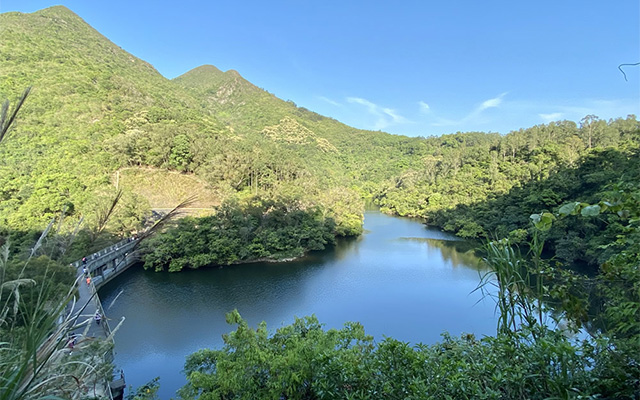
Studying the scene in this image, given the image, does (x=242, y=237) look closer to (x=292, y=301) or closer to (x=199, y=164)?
(x=292, y=301)

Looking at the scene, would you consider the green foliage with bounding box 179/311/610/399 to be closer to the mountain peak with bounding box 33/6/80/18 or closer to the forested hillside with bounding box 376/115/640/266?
the forested hillside with bounding box 376/115/640/266

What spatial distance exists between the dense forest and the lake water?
2.17m

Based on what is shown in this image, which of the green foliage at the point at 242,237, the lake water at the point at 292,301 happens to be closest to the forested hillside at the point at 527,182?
the lake water at the point at 292,301

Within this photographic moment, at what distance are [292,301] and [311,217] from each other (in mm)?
10132

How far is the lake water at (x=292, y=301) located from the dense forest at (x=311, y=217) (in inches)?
85.3

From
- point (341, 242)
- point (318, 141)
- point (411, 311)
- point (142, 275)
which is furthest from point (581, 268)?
point (318, 141)

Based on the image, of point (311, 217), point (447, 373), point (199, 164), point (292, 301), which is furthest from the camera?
point (199, 164)

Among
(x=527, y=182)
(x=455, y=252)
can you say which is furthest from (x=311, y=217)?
(x=527, y=182)

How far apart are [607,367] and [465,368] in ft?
2.75

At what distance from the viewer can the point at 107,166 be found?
90.7 ft

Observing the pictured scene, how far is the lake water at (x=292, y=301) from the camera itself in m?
11.0

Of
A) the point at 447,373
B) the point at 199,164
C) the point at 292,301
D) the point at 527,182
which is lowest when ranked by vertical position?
the point at 292,301

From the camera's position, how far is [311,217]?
2414 centimetres

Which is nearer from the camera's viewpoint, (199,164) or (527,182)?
(527,182)
